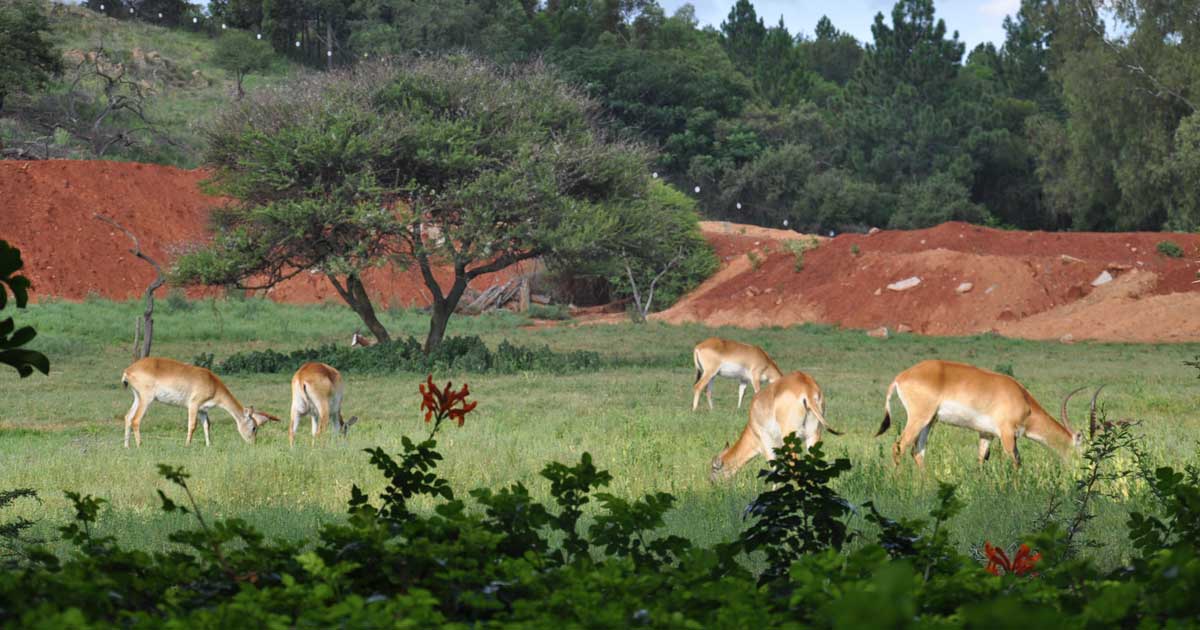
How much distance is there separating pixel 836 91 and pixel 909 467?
63.4 m

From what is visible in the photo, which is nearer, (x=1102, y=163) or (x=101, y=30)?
(x=1102, y=163)

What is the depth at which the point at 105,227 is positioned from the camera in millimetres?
44031

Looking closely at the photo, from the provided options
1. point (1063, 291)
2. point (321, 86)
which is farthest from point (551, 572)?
point (1063, 291)

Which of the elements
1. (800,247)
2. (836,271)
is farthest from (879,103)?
(836,271)

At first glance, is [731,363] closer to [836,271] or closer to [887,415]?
[887,415]

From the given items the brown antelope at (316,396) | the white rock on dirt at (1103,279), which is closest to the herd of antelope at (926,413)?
the brown antelope at (316,396)

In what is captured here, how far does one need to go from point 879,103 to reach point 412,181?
36.7 meters

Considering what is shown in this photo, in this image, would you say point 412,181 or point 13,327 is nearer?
point 13,327

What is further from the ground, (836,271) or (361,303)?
(836,271)

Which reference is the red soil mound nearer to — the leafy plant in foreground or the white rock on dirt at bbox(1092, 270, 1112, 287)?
the white rock on dirt at bbox(1092, 270, 1112, 287)

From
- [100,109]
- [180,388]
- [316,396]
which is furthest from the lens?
[100,109]

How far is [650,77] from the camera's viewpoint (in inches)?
2216

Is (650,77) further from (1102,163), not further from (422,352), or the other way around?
(422,352)

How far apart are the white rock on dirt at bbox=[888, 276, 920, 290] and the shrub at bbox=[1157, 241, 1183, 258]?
7.26 m
